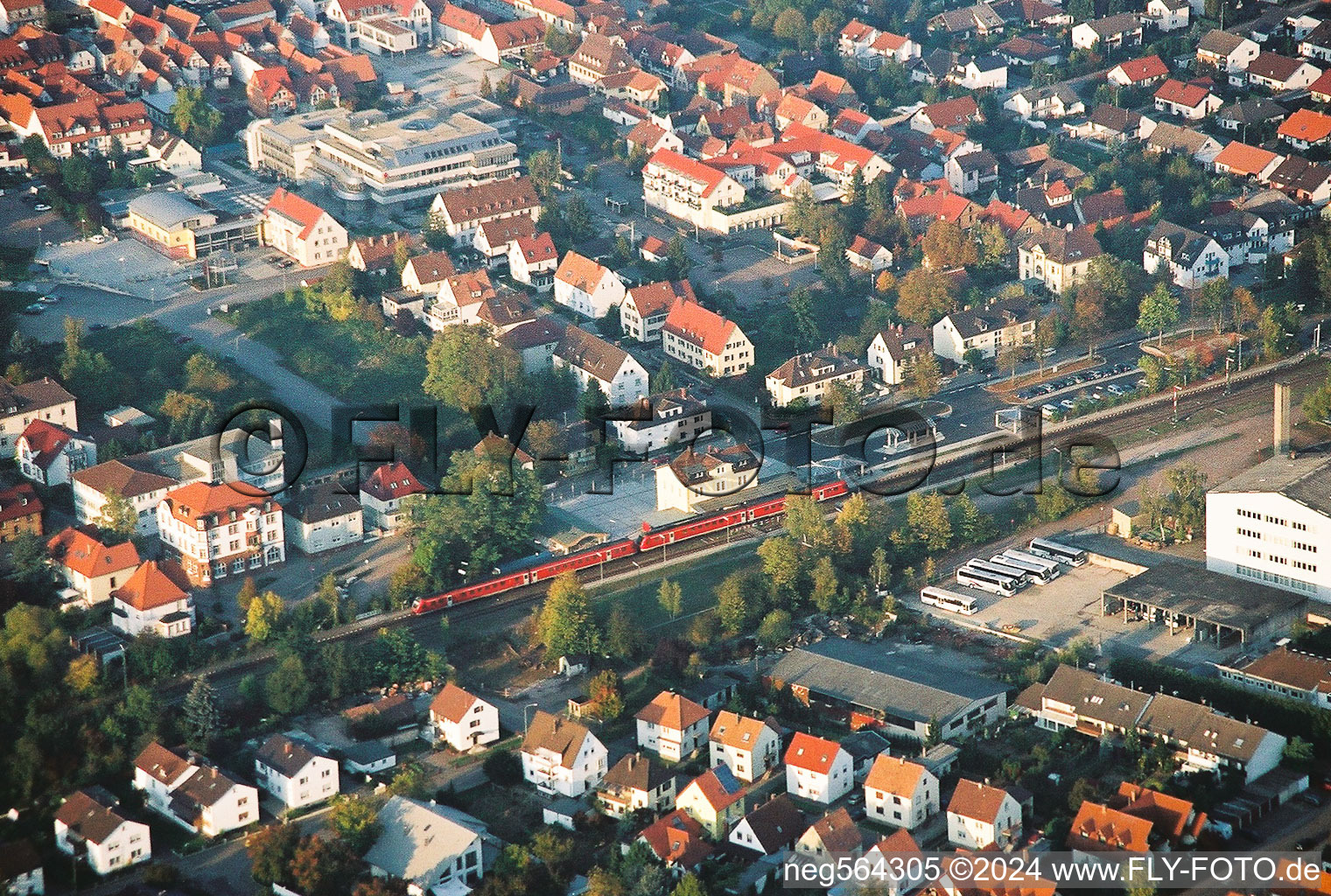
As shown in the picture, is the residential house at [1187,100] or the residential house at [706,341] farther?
the residential house at [1187,100]

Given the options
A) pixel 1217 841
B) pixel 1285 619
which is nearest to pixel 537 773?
pixel 1217 841

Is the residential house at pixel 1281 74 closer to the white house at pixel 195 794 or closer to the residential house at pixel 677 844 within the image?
the residential house at pixel 677 844

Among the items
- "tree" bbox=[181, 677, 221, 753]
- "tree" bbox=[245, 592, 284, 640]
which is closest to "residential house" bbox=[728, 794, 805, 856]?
"tree" bbox=[181, 677, 221, 753]

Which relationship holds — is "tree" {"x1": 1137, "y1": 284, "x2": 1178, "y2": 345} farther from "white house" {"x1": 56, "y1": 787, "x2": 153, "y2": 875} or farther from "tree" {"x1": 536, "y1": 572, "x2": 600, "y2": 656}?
"white house" {"x1": 56, "y1": 787, "x2": 153, "y2": 875}

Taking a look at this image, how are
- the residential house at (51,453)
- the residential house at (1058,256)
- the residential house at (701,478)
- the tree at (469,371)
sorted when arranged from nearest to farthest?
the residential house at (701,478)
the residential house at (51,453)
the tree at (469,371)
the residential house at (1058,256)

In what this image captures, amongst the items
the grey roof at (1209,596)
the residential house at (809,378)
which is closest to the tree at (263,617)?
the residential house at (809,378)
